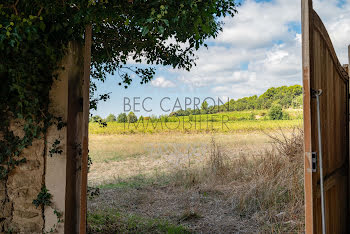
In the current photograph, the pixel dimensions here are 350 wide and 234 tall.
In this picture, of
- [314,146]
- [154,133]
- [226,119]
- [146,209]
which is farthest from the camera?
[226,119]

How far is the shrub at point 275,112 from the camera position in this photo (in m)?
8.99

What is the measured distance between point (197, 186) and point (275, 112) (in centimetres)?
444

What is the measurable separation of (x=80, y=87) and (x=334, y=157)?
224 centimetres

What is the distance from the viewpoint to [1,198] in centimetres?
225

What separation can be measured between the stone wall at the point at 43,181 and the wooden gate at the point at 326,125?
5.72 ft

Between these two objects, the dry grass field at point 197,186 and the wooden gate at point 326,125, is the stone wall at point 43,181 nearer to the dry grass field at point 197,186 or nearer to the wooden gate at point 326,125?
the dry grass field at point 197,186

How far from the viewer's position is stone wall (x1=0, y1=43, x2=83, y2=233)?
2.24 m

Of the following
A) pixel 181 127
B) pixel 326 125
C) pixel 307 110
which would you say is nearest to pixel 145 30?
pixel 307 110

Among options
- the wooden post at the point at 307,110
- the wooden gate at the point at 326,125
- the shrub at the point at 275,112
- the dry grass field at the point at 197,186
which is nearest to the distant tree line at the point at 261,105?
the shrub at the point at 275,112

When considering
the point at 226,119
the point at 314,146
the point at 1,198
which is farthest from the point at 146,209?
the point at 226,119

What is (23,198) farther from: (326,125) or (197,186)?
(197,186)

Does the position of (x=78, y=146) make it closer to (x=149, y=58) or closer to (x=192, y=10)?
(x=192, y=10)

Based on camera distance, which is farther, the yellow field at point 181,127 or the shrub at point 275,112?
the shrub at point 275,112

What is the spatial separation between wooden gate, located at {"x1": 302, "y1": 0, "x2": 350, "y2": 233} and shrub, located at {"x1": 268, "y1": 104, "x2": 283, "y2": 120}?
619 cm
